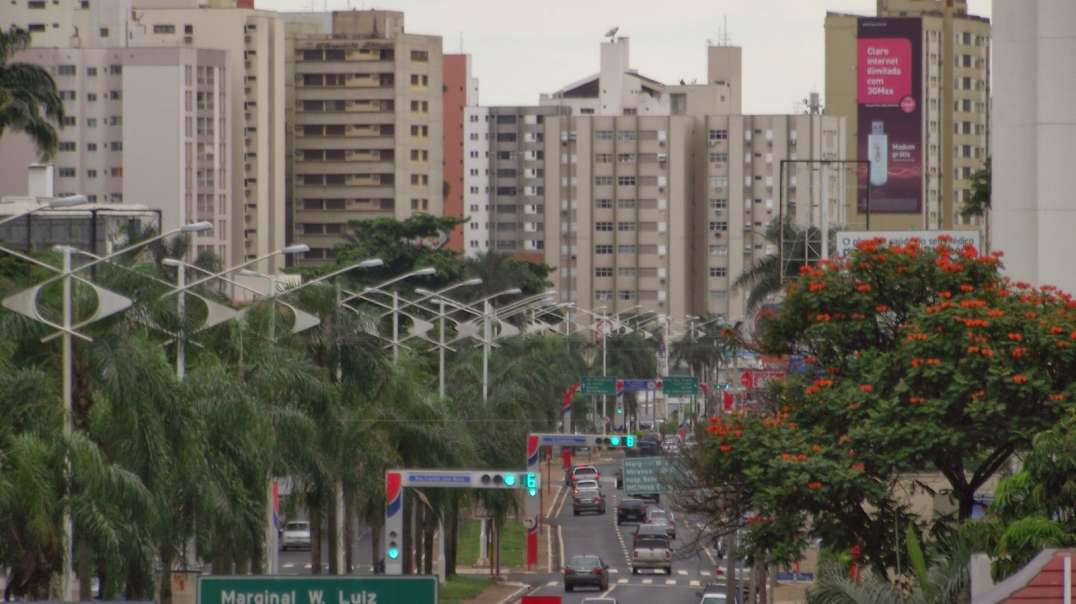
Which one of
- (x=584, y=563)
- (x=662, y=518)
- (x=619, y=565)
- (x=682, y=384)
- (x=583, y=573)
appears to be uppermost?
(x=682, y=384)

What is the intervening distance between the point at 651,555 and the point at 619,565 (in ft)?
11.1

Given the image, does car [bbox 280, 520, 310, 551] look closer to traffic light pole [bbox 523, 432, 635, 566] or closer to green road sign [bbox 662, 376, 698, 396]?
traffic light pole [bbox 523, 432, 635, 566]

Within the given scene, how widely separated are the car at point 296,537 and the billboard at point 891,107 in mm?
85298

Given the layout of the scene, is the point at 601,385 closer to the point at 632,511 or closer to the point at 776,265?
the point at 632,511

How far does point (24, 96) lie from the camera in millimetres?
75188

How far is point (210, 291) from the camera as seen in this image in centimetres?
4775

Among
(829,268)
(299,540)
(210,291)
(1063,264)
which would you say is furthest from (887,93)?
(829,268)

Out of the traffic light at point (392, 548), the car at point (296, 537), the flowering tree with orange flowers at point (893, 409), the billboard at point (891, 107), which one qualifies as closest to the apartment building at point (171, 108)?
the billboard at point (891, 107)

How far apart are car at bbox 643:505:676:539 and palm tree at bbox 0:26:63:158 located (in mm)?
26057

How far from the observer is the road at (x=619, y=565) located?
68438mm

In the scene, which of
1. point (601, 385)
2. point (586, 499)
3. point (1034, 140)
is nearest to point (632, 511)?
point (586, 499)

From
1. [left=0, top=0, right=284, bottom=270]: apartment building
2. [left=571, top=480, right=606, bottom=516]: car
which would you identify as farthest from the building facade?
[left=0, top=0, right=284, bottom=270]: apartment building

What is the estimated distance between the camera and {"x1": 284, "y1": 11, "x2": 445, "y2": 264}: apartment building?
18550 centimetres

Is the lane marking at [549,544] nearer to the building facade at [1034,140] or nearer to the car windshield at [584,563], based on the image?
the car windshield at [584,563]
